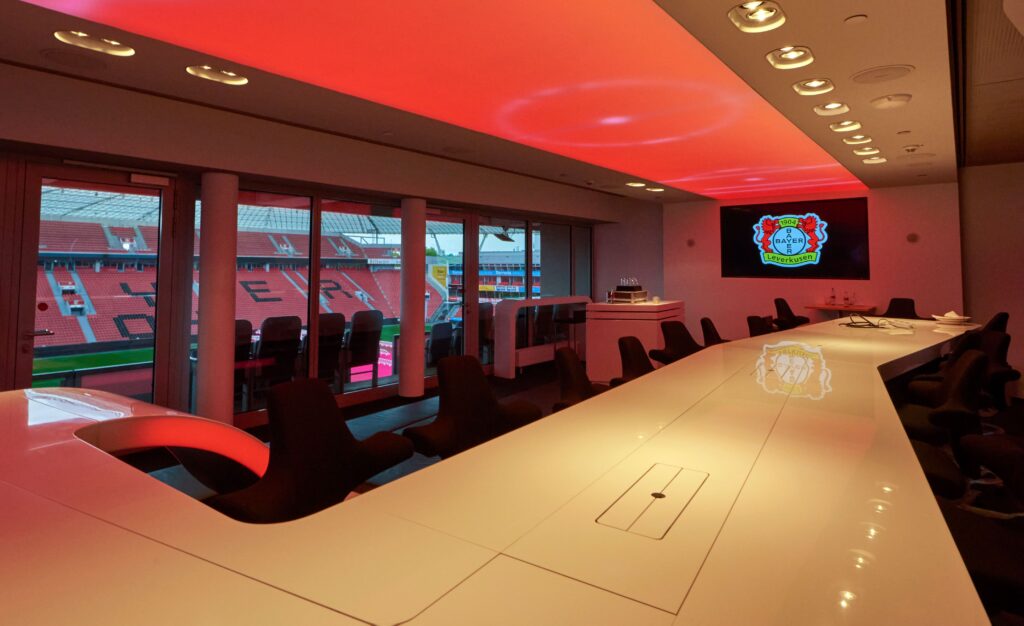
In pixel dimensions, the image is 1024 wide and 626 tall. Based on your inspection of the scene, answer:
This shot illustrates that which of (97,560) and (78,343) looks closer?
(97,560)

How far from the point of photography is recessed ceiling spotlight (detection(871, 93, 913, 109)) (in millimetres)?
3812

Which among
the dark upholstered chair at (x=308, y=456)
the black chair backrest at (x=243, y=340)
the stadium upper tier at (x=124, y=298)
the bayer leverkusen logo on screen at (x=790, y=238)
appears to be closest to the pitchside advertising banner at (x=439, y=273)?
the stadium upper tier at (x=124, y=298)

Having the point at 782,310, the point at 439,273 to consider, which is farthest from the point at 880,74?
the point at 439,273

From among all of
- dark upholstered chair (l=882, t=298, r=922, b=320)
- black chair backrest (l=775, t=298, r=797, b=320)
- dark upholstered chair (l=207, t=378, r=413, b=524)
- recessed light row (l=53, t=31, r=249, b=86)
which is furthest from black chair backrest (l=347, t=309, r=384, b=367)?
dark upholstered chair (l=882, t=298, r=922, b=320)

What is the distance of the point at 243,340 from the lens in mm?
5223

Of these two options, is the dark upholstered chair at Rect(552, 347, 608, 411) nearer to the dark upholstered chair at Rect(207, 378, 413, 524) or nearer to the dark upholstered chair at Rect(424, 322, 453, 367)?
the dark upholstered chair at Rect(207, 378, 413, 524)

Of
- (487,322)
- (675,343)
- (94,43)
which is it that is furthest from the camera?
(487,322)

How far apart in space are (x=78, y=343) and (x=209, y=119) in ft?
6.81

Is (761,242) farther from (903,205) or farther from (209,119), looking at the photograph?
(209,119)

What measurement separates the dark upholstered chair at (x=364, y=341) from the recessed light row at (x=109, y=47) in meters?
3.07

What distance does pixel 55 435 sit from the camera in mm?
1672

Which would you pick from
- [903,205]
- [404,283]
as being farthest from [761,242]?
[404,283]

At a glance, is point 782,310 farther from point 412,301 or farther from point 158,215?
point 158,215

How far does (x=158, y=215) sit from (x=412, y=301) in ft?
8.70
